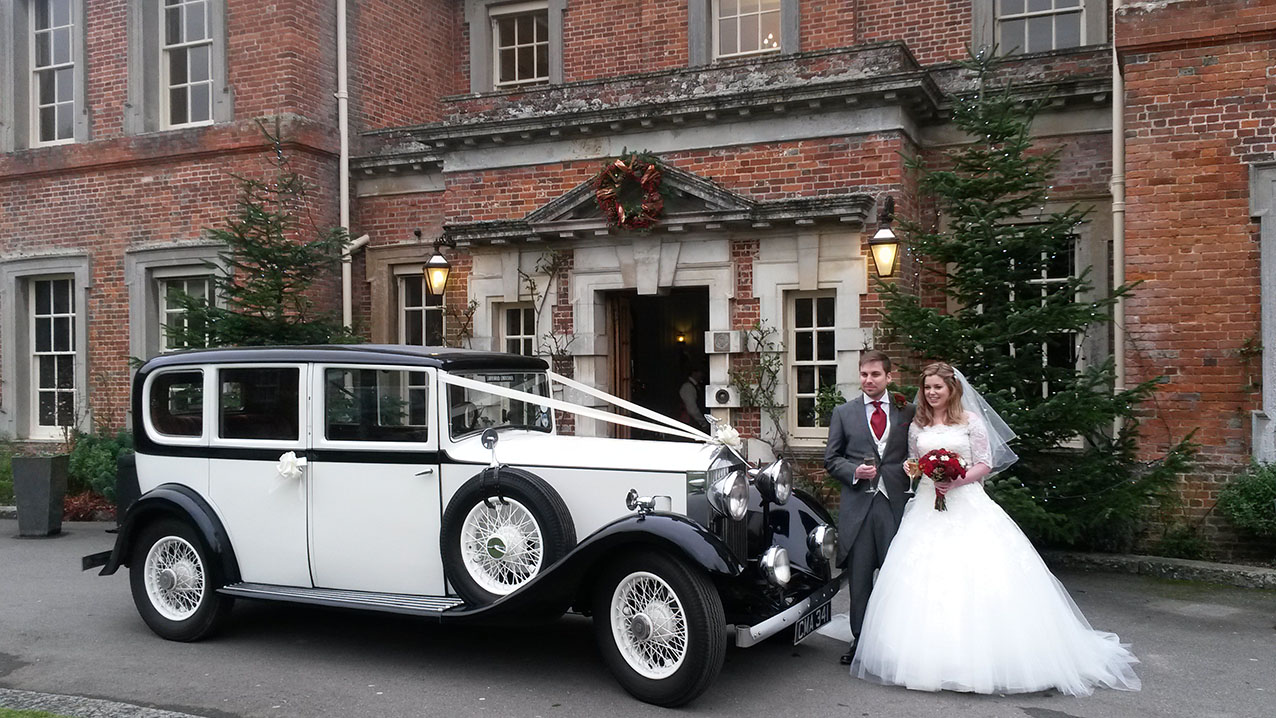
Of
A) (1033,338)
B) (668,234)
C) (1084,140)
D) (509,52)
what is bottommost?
(1033,338)

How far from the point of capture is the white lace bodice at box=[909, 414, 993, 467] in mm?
5719

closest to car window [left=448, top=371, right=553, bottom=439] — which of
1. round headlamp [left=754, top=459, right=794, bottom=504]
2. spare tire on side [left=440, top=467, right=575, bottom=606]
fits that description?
spare tire on side [left=440, top=467, right=575, bottom=606]

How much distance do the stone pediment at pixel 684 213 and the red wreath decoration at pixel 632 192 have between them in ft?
0.37

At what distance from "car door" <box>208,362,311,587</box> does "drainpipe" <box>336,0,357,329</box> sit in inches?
278

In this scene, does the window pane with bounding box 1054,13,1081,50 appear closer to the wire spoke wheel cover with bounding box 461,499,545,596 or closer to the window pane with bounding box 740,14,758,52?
the window pane with bounding box 740,14,758,52

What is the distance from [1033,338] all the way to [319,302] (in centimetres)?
897

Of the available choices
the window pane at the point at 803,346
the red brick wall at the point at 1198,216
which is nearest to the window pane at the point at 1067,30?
the red brick wall at the point at 1198,216

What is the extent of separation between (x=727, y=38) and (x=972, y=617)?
9.36 meters

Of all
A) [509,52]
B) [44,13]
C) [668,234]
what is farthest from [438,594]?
[44,13]

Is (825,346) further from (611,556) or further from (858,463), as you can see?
(611,556)

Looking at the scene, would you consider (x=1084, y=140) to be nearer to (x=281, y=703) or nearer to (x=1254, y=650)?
(x=1254, y=650)

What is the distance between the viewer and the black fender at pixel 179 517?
6.39 metres

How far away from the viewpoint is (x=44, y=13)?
15289 mm

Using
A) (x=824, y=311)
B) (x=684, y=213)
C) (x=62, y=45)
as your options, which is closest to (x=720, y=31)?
(x=684, y=213)
